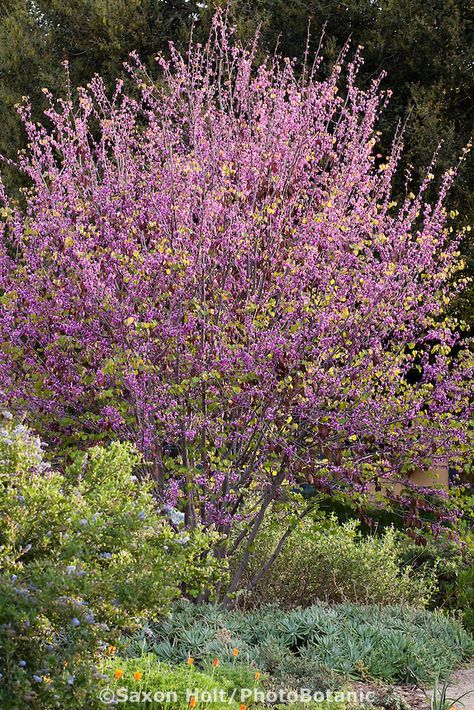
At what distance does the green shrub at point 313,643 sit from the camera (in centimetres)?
473

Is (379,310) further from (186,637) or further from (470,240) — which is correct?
(470,240)

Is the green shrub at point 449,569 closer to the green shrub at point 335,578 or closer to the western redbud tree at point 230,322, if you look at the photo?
the green shrub at point 335,578

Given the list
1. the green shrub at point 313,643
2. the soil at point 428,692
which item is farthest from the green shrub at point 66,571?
the soil at point 428,692

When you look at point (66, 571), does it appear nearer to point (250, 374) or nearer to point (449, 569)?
point (250, 374)

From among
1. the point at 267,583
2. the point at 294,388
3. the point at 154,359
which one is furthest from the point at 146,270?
the point at 267,583

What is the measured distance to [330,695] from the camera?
4344mm

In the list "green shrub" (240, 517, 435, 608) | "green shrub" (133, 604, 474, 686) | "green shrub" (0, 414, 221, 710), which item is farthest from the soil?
"green shrub" (0, 414, 221, 710)

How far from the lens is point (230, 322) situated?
229 inches

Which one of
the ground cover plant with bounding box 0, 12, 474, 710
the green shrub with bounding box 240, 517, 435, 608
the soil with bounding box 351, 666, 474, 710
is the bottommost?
the green shrub with bounding box 240, 517, 435, 608

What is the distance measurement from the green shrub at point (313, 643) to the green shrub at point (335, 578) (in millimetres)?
875

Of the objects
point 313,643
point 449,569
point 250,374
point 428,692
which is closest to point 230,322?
point 250,374

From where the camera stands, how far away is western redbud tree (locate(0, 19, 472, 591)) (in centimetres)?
563

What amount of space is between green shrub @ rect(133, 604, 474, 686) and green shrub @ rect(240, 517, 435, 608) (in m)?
0.87

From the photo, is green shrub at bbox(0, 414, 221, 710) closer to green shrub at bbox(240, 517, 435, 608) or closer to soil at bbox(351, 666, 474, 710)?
soil at bbox(351, 666, 474, 710)
